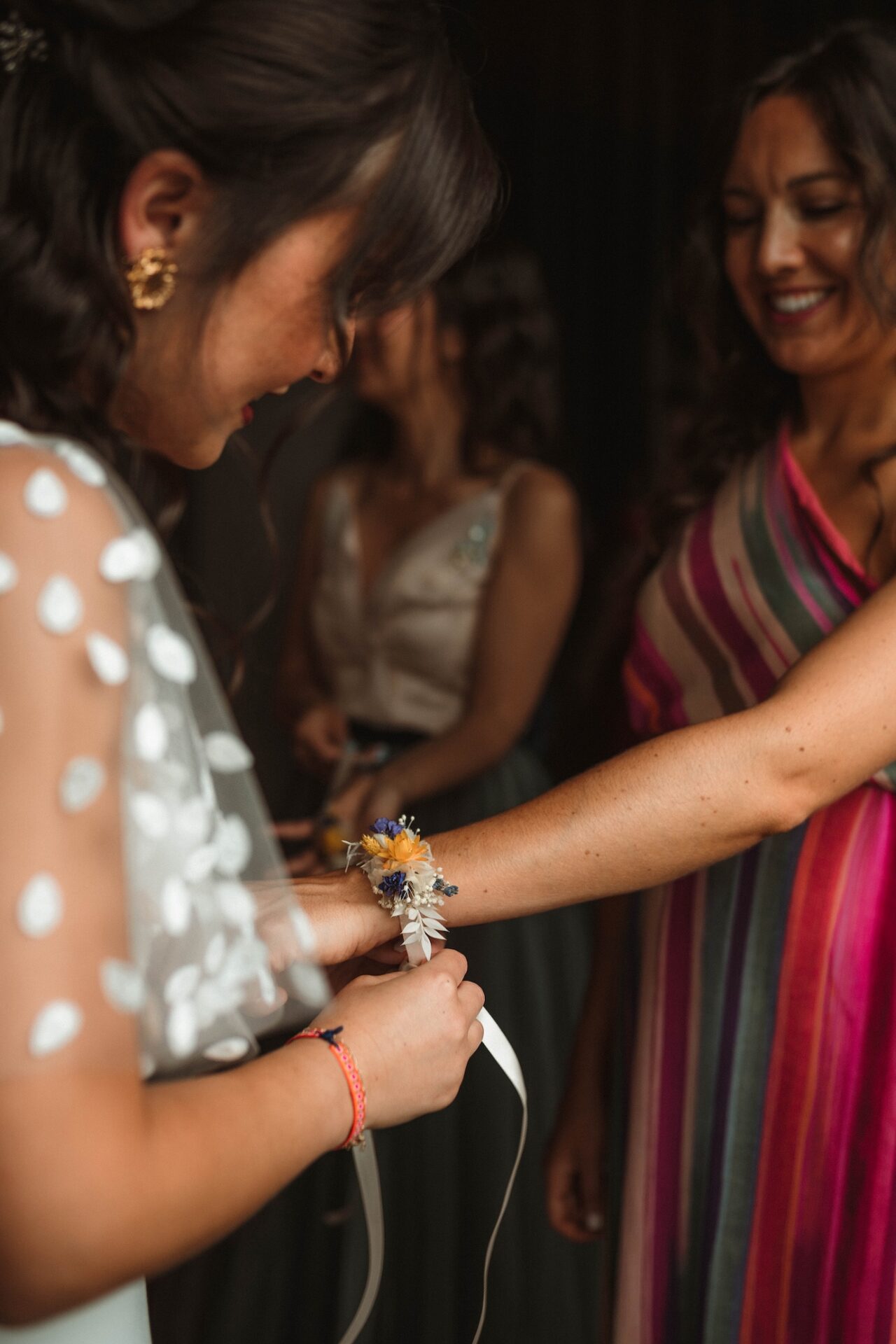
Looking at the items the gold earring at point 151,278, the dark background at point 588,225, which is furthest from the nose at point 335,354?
the dark background at point 588,225

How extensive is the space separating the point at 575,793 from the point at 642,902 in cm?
46

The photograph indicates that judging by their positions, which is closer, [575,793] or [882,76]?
[575,793]

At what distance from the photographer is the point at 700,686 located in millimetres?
1370

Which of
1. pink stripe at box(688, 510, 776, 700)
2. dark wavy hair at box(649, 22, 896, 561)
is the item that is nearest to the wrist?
pink stripe at box(688, 510, 776, 700)

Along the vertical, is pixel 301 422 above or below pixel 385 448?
above

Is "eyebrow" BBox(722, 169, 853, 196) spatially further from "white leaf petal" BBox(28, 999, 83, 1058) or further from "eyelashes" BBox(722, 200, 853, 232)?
"white leaf petal" BBox(28, 999, 83, 1058)

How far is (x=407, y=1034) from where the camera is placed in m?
0.83

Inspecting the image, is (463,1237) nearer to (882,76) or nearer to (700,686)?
(700,686)

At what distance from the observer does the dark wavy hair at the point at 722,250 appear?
129 cm

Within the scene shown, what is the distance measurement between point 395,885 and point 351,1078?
0.20 meters

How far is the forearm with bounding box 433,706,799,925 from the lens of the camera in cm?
100

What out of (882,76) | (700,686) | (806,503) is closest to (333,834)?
(700,686)

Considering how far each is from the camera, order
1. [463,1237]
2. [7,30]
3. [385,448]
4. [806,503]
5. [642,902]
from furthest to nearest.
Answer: [385,448], [463,1237], [642,902], [806,503], [7,30]

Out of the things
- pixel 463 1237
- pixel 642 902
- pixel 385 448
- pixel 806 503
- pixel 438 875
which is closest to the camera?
pixel 438 875
